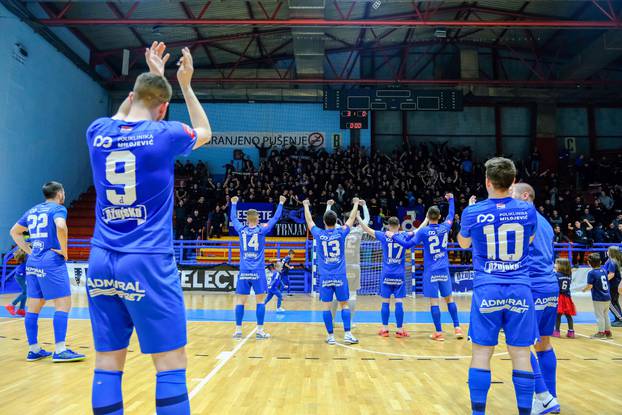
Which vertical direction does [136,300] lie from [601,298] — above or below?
above

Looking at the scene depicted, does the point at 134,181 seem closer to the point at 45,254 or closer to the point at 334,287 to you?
the point at 45,254

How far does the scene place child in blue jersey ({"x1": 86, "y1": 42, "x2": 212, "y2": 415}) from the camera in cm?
216

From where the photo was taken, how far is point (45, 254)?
5.68m

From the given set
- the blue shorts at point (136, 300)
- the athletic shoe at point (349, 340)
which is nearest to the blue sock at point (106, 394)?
the blue shorts at point (136, 300)

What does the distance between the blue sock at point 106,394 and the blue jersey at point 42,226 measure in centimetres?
389

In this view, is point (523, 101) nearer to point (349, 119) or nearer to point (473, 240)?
point (349, 119)

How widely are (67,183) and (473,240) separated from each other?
20.4m

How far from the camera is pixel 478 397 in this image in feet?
10.8

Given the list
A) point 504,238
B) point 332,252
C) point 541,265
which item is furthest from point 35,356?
point 541,265

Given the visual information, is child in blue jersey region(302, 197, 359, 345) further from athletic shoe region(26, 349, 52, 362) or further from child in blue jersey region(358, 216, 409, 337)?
athletic shoe region(26, 349, 52, 362)

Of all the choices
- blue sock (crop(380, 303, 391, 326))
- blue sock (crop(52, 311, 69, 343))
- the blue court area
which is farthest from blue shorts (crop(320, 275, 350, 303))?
blue sock (crop(52, 311, 69, 343))

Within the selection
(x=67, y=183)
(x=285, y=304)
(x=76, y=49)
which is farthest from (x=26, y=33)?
(x=285, y=304)

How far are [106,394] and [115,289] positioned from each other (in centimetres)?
53

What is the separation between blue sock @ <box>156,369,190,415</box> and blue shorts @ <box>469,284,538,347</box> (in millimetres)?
2243
